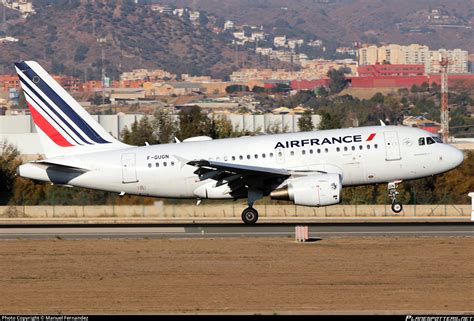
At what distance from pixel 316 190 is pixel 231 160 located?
4.67 meters

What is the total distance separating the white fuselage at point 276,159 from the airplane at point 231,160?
4cm

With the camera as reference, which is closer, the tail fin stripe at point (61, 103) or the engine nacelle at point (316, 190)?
the engine nacelle at point (316, 190)

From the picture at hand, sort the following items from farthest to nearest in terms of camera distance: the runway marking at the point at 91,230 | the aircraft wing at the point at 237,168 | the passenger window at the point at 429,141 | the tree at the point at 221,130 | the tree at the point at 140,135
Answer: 1. the tree at the point at 221,130
2. the tree at the point at 140,135
3. the passenger window at the point at 429,141
4. the aircraft wing at the point at 237,168
5. the runway marking at the point at 91,230

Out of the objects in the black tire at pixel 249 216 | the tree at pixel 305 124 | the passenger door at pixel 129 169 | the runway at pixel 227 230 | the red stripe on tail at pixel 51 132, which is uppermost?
the red stripe on tail at pixel 51 132

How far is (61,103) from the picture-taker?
54906 millimetres

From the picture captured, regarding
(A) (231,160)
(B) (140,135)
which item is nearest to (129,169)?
(A) (231,160)

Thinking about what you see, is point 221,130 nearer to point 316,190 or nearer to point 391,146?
point 391,146

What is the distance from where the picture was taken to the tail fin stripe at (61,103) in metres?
54.6

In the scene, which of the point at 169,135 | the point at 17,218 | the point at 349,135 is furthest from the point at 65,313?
the point at 169,135

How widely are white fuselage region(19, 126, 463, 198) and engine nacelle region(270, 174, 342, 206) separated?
5.31 feet

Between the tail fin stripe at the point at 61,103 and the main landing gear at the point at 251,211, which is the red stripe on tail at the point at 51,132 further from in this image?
the main landing gear at the point at 251,211

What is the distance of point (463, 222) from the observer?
53312 mm

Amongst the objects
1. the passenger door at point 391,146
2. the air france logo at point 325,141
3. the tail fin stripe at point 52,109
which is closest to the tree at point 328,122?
the tail fin stripe at point 52,109

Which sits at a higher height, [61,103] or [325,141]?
[61,103]
